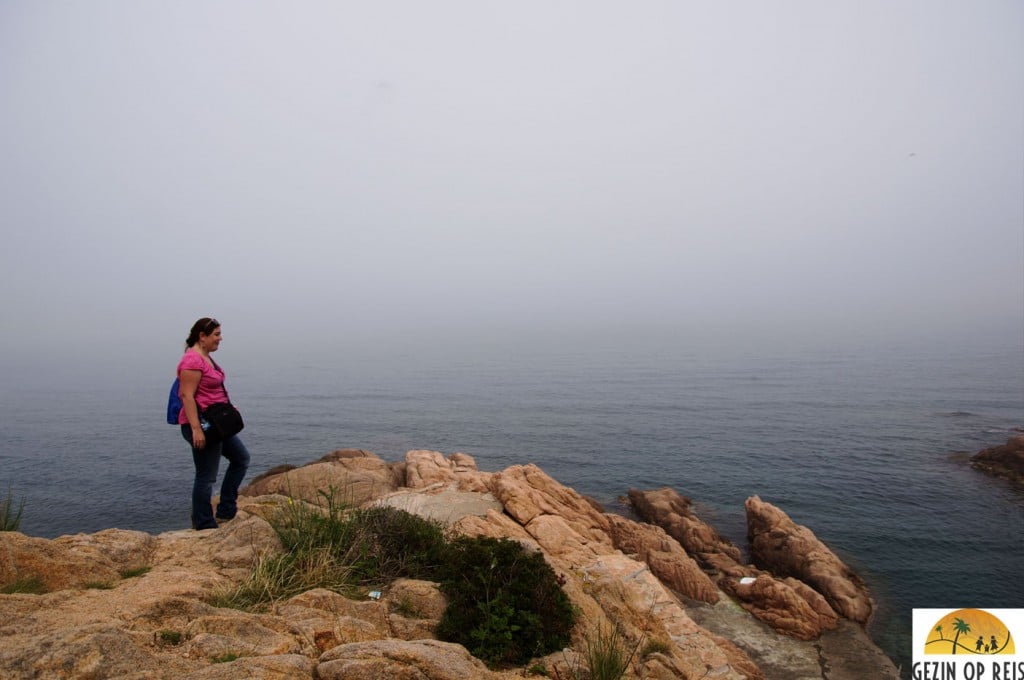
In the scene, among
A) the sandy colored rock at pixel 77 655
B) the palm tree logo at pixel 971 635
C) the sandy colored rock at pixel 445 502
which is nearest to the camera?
the sandy colored rock at pixel 77 655

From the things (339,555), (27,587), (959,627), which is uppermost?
(27,587)

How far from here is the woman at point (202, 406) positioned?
6.94m

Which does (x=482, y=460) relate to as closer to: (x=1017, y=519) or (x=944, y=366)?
(x=1017, y=519)

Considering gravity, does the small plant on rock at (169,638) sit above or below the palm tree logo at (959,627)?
above

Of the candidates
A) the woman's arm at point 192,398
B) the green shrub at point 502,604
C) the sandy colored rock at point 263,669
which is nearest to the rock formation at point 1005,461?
the green shrub at point 502,604

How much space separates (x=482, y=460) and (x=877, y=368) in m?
60.1

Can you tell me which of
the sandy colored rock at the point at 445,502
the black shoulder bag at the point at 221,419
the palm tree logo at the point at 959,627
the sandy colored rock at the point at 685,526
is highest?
the black shoulder bag at the point at 221,419

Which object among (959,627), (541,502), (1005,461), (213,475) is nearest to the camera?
(213,475)

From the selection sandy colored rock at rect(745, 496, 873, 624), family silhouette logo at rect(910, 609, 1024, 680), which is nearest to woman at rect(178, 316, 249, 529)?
family silhouette logo at rect(910, 609, 1024, 680)

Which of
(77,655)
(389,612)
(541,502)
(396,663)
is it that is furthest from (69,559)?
(541,502)

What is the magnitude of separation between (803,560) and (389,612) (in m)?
16.2

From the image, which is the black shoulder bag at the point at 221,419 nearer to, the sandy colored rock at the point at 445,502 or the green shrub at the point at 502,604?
the green shrub at the point at 502,604

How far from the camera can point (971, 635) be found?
10398 millimetres

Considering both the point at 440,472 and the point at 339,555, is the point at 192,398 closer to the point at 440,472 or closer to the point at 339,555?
the point at 339,555
